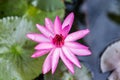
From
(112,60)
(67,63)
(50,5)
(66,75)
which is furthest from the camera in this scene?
(50,5)

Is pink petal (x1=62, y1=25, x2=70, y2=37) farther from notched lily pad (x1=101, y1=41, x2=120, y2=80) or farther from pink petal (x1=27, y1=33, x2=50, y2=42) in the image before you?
notched lily pad (x1=101, y1=41, x2=120, y2=80)

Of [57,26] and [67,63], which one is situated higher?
[57,26]

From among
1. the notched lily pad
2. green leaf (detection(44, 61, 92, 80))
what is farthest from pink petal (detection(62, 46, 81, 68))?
the notched lily pad

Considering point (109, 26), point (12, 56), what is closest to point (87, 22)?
point (109, 26)

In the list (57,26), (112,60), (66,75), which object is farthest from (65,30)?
(112,60)

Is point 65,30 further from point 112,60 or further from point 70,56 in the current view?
point 112,60

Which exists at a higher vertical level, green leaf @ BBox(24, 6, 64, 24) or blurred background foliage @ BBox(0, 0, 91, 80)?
green leaf @ BBox(24, 6, 64, 24)

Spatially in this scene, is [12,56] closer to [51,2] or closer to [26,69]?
[26,69]
